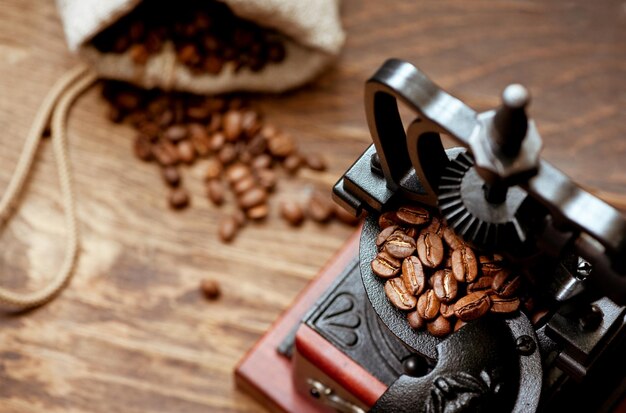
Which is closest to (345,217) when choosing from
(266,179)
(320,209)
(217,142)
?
(320,209)

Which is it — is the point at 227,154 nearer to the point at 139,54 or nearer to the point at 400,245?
the point at 139,54

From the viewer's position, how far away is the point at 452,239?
A: 858 millimetres

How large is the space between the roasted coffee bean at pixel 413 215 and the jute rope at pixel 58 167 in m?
0.64

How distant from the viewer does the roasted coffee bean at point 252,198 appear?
136cm

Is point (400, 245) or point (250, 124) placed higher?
point (400, 245)

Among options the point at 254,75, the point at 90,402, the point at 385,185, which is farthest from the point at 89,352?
the point at 385,185

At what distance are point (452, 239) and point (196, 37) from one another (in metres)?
0.71

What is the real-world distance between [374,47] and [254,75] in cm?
21

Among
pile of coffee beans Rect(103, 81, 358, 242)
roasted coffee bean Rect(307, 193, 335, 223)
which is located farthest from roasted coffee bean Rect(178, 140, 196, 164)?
roasted coffee bean Rect(307, 193, 335, 223)

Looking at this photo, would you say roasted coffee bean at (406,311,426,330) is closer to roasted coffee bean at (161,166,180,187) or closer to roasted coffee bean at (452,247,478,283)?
roasted coffee bean at (452,247,478,283)

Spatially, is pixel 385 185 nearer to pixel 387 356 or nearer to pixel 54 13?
pixel 387 356

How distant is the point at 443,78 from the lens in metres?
1.44

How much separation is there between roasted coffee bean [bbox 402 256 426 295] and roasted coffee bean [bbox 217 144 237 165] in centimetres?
60

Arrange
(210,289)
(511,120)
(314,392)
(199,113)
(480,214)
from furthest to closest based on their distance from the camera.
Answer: (199,113) < (210,289) < (314,392) < (480,214) < (511,120)
